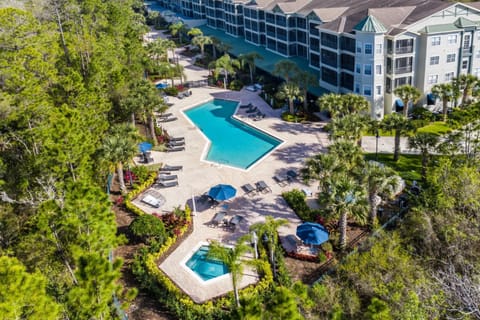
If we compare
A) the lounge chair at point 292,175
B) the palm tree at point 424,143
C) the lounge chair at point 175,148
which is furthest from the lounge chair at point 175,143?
the palm tree at point 424,143

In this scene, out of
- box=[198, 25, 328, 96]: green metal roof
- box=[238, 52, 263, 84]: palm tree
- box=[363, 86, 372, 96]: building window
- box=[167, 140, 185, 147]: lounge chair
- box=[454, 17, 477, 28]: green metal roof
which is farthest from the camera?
box=[238, 52, 263, 84]: palm tree

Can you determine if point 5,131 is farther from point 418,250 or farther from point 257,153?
point 418,250

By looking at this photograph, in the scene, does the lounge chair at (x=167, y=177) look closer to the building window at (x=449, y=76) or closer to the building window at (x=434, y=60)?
the building window at (x=434, y=60)

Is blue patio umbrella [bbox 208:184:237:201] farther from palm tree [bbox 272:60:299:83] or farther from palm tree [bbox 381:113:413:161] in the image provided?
palm tree [bbox 272:60:299:83]

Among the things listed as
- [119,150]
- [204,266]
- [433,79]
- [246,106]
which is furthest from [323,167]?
[246,106]

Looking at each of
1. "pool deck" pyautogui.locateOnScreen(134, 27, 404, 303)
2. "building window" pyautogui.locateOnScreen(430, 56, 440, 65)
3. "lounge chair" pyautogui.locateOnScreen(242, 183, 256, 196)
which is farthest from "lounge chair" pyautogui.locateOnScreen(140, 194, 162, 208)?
"building window" pyautogui.locateOnScreen(430, 56, 440, 65)

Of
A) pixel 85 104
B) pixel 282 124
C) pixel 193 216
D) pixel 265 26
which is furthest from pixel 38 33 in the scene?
pixel 265 26

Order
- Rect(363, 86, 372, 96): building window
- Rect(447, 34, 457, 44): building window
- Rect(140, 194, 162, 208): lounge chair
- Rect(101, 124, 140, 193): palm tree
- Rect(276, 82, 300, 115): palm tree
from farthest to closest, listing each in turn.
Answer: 1. Rect(276, 82, 300, 115): palm tree
2. Rect(363, 86, 372, 96): building window
3. Rect(447, 34, 457, 44): building window
4. Rect(140, 194, 162, 208): lounge chair
5. Rect(101, 124, 140, 193): palm tree
